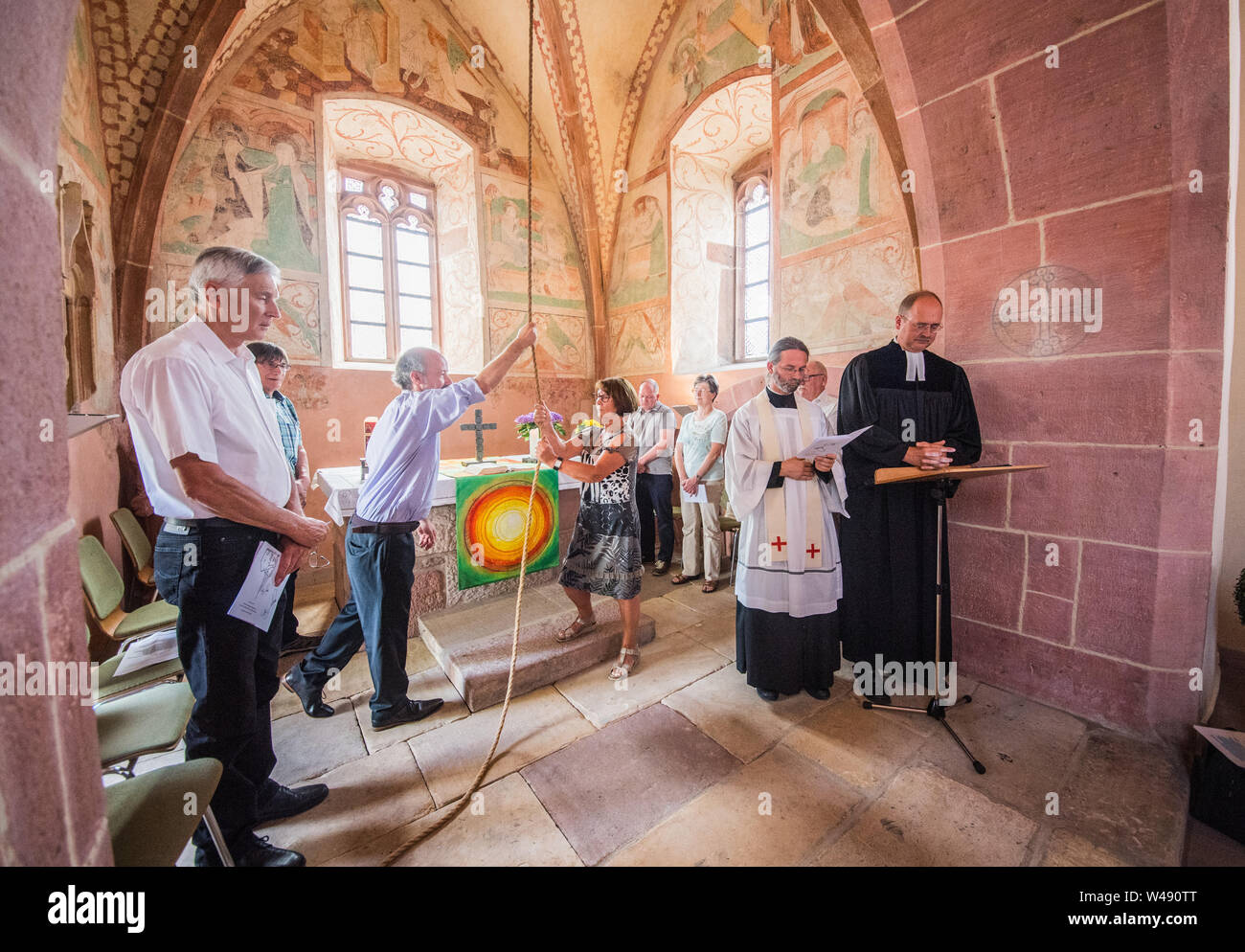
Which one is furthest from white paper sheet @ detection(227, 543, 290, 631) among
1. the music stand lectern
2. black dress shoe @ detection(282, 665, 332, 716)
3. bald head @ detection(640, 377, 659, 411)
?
bald head @ detection(640, 377, 659, 411)

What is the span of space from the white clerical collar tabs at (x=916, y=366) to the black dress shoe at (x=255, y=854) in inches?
144

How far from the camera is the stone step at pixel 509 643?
289 centimetres

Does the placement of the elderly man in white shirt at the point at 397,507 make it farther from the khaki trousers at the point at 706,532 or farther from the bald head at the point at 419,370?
the khaki trousers at the point at 706,532

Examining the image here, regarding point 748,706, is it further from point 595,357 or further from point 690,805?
point 595,357

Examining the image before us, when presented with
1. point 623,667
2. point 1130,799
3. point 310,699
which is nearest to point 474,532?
point 310,699

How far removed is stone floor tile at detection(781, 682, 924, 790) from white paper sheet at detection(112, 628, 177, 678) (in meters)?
2.99

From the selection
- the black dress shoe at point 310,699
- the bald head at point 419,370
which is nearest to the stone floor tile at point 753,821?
the black dress shoe at point 310,699

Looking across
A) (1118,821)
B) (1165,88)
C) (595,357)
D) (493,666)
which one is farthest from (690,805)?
(595,357)

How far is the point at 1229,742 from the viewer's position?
6.89 feet

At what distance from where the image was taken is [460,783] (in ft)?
7.29

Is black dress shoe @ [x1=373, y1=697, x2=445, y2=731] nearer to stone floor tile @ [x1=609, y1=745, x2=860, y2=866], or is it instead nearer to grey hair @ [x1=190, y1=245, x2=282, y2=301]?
stone floor tile @ [x1=609, y1=745, x2=860, y2=866]

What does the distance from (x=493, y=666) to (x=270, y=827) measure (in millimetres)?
1183

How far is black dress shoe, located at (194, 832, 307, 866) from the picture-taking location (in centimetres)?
Answer: 171

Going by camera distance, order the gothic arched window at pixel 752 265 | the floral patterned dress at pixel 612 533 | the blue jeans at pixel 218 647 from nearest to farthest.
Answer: the blue jeans at pixel 218 647
the floral patterned dress at pixel 612 533
the gothic arched window at pixel 752 265
